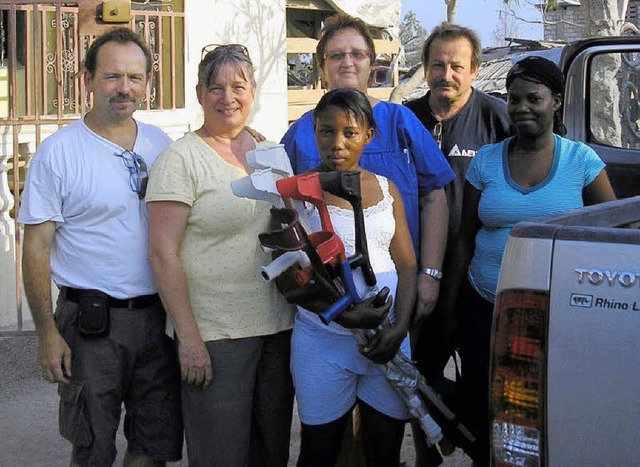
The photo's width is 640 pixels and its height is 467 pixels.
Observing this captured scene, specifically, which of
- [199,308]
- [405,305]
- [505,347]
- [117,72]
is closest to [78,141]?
[117,72]

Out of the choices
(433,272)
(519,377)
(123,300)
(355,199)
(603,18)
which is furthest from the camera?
(603,18)

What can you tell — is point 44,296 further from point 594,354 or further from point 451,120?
point 594,354

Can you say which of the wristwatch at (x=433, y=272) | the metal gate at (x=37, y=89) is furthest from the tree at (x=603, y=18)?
the wristwatch at (x=433, y=272)

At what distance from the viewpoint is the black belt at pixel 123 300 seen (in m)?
A: 3.38

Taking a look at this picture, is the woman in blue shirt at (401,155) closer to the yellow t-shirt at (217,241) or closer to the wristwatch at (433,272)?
the wristwatch at (433,272)

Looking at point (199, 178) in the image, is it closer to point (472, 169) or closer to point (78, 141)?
point (78, 141)

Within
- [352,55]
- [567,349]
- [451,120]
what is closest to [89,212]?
[352,55]

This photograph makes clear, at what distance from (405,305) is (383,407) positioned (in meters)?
0.36

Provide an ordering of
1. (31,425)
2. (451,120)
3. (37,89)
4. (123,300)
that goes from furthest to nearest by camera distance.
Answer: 1. (37,89)
2. (31,425)
3. (451,120)
4. (123,300)

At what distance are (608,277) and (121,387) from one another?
1982 mm

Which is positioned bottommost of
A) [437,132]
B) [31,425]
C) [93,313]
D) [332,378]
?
[31,425]

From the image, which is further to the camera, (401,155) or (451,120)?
(451,120)

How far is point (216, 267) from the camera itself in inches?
131

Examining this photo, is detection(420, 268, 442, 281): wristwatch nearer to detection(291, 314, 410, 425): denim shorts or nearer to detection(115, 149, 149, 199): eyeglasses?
detection(291, 314, 410, 425): denim shorts
